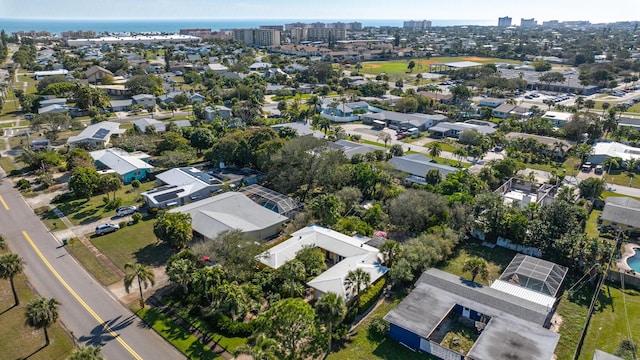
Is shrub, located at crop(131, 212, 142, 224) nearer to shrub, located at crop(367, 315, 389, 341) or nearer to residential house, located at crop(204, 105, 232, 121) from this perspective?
shrub, located at crop(367, 315, 389, 341)

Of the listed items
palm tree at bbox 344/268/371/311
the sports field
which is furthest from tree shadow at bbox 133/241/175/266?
the sports field

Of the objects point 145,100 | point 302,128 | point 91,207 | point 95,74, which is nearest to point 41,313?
point 91,207

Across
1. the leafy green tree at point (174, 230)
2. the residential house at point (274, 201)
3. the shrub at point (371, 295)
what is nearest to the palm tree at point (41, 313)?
the leafy green tree at point (174, 230)

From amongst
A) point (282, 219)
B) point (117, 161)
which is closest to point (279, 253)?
point (282, 219)

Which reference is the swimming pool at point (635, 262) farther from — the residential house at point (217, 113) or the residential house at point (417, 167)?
the residential house at point (217, 113)

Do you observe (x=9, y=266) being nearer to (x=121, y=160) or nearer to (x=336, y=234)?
(x=336, y=234)

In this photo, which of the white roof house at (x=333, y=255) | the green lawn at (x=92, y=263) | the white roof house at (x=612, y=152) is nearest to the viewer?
the white roof house at (x=333, y=255)

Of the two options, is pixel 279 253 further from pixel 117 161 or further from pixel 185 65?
pixel 185 65
